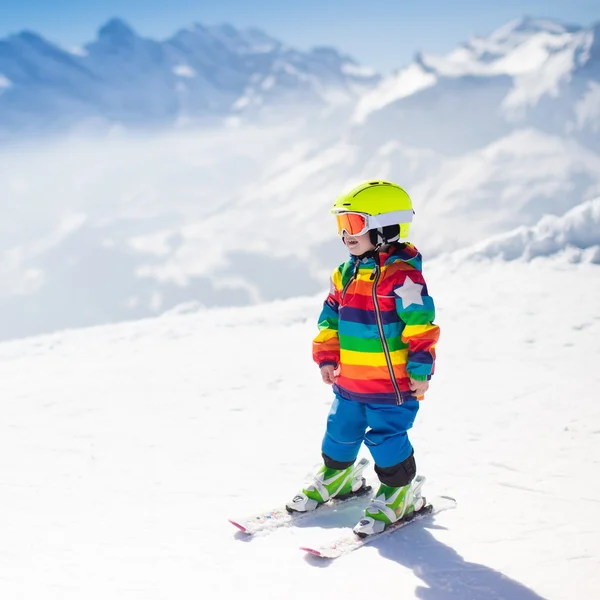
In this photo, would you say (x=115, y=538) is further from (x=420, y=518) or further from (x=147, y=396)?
(x=147, y=396)

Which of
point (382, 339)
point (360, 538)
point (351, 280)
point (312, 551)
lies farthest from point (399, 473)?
point (351, 280)

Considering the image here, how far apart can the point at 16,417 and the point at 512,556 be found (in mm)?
4603

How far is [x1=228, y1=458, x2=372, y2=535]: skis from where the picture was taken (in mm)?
3459

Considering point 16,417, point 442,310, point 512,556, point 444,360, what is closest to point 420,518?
point 512,556

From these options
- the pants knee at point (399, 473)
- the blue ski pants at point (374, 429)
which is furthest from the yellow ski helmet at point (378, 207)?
the pants knee at point (399, 473)

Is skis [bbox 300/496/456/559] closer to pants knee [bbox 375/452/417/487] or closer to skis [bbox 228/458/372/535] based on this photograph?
pants knee [bbox 375/452/417/487]

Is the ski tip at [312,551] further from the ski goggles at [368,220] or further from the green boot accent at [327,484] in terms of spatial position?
the ski goggles at [368,220]

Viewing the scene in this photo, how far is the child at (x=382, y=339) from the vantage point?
3.26m

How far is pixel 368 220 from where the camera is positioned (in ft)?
11.0

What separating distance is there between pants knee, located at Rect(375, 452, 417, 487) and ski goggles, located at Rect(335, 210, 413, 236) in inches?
50.6

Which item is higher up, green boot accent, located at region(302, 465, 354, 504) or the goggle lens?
the goggle lens

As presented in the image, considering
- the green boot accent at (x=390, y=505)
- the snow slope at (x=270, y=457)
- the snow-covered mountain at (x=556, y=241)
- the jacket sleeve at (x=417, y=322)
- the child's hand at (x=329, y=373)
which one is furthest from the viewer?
the snow-covered mountain at (x=556, y=241)

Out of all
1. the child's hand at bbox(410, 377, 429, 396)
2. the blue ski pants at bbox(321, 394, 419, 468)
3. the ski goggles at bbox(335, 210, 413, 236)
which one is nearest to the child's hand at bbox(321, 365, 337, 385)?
the blue ski pants at bbox(321, 394, 419, 468)

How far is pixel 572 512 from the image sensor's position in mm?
3613
